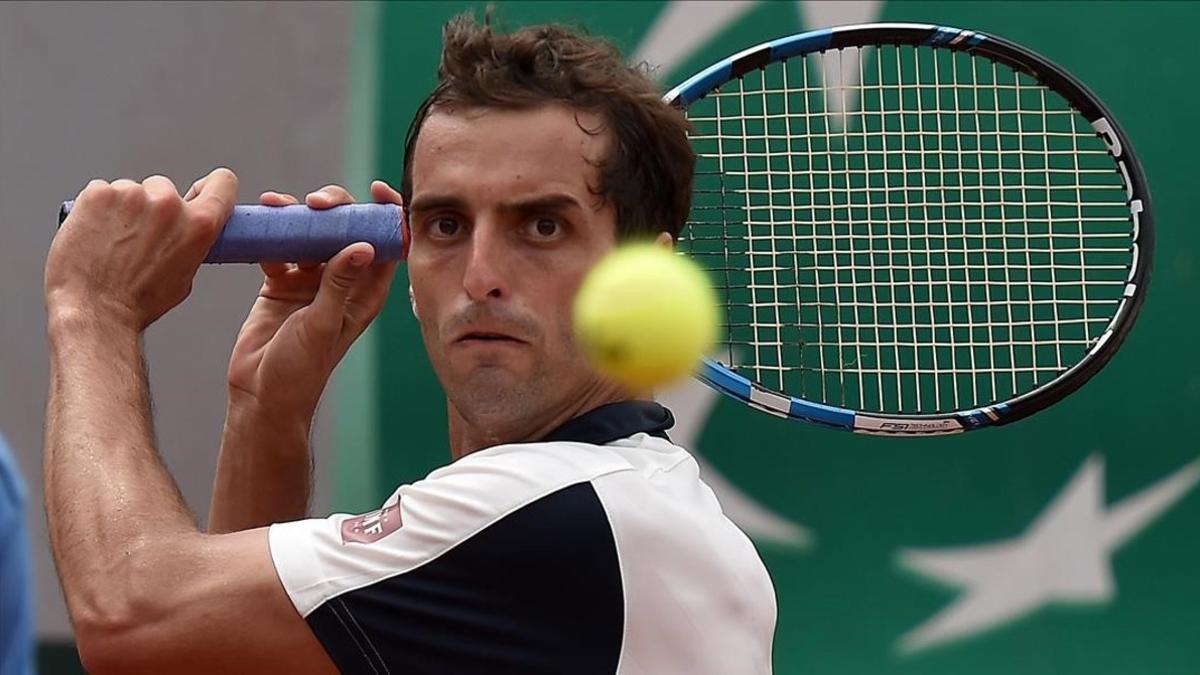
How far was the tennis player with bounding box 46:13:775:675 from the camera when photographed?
194 centimetres

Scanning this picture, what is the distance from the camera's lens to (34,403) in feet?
13.2

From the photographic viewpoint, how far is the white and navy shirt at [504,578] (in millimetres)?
1941

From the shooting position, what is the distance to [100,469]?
6.63 ft

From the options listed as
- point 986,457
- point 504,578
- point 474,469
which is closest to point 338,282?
point 474,469

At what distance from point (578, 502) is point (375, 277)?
0.77 metres

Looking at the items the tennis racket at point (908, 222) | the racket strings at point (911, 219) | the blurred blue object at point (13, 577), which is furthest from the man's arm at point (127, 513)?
the racket strings at point (911, 219)

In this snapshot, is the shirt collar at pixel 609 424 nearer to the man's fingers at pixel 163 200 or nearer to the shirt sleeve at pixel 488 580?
the shirt sleeve at pixel 488 580

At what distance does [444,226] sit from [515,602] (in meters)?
0.47

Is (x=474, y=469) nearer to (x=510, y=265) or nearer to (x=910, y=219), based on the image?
(x=510, y=265)

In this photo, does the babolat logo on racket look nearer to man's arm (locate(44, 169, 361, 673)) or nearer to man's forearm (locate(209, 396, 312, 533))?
man's forearm (locate(209, 396, 312, 533))

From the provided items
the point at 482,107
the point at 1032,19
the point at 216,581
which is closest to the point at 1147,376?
the point at 1032,19

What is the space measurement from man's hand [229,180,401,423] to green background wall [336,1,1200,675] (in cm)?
128

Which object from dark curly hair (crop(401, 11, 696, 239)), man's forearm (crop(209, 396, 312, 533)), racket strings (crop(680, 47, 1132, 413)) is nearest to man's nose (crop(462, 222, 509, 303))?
dark curly hair (crop(401, 11, 696, 239))

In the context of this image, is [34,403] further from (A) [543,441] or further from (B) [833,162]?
(A) [543,441]
